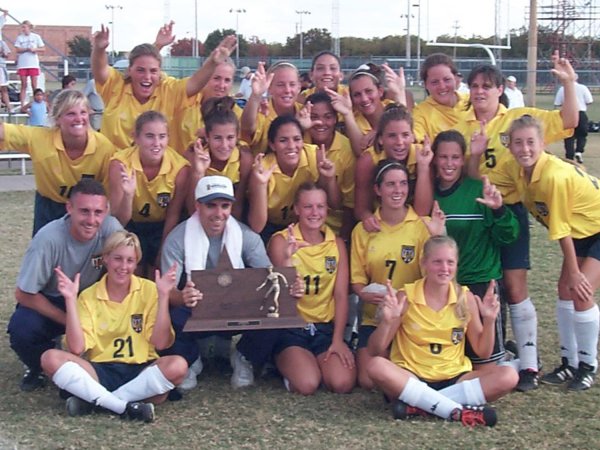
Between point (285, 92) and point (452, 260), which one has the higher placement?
point (285, 92)

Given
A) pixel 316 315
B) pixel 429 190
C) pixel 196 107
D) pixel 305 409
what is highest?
pixel 196 107

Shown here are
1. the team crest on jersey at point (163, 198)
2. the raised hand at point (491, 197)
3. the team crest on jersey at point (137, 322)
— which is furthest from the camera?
the team crest on jersey at point (163, 198)

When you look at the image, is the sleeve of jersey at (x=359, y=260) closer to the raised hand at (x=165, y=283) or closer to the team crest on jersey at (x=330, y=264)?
the team crest on jersey at (x=330, y=264)

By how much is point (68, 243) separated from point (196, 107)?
1.62 metres

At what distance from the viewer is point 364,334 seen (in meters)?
5.48

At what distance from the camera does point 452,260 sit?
192 inches

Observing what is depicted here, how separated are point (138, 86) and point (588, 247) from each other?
318cm

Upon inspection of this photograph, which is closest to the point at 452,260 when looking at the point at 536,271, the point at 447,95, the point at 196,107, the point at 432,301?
the point at 432,301

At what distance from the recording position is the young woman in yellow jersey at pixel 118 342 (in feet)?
15.6

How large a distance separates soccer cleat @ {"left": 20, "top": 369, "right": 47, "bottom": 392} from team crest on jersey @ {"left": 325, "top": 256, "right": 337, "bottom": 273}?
6.02 feet

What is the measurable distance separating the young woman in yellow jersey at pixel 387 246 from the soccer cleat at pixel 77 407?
1.57 meters

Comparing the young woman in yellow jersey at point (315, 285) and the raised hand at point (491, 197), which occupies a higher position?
the raised hand at point (491, 197)

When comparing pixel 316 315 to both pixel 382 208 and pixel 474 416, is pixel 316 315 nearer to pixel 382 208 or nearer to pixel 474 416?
pixel 382 208

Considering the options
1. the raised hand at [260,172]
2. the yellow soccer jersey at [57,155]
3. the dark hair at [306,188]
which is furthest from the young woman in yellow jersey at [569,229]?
the yellow soccer jersey at [57,155]
